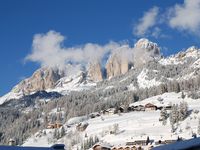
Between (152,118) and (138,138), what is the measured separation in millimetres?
30099

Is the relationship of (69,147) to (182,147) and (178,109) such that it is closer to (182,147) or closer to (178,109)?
(178,109)

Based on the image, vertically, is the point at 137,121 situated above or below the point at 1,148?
above

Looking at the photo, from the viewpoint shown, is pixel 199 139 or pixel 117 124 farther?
pixel 117 124

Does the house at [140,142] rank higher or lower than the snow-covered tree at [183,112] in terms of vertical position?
lower

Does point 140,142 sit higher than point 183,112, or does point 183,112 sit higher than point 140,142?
point 183,112

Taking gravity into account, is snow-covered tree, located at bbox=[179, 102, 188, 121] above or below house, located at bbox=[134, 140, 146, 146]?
above

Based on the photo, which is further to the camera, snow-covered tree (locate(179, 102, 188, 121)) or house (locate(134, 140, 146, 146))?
snow-covered tree (locate(179, 102, 188, 121))

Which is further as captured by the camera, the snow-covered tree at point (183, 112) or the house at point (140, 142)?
the snow-covered tree at point (183, 112)

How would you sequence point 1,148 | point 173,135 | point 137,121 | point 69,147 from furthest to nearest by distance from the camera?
point 137,121, point 69,147, point 173,135, point 1,148

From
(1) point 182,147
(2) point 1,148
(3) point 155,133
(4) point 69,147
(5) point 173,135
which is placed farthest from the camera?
(4) point 69,147

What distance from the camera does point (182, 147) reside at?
144 feet

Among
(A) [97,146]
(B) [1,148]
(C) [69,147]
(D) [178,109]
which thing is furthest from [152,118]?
(B) [1,148]

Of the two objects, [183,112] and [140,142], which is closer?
[140,142]

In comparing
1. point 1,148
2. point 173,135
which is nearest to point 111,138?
point 173,135
